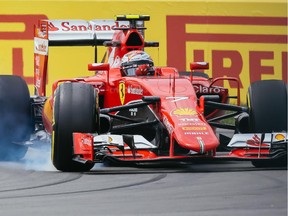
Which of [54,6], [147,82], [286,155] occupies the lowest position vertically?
[286,155]

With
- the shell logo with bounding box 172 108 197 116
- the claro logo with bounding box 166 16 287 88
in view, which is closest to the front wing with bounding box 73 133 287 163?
the shell logo with bounding box 172 108 197 116

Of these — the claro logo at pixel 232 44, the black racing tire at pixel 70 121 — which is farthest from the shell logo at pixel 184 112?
the claro logo at pixel 232 44

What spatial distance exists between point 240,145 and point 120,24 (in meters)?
4.78

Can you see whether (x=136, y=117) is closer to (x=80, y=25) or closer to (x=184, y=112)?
(x=184, y=112)

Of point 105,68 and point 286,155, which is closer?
point 286,155

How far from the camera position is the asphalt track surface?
845 centimetres

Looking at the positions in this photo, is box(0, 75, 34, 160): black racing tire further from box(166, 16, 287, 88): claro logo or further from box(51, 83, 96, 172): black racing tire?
box(166, 16, 287, 88): claro logo

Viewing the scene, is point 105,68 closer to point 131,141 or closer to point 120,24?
point 131,141

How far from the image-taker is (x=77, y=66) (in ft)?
65.7

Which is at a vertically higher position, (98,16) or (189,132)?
(98,16)

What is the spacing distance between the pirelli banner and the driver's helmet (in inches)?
265

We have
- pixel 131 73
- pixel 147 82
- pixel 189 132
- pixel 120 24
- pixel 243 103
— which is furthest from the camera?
pixel 243 103

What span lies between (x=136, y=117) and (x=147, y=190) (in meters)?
2.89

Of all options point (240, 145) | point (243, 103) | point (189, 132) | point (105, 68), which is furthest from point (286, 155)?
point (243, 103)
